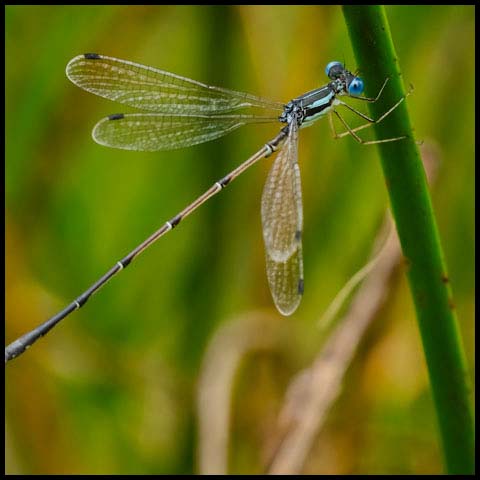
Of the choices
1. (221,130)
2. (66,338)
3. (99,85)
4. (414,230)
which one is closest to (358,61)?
(414,230)

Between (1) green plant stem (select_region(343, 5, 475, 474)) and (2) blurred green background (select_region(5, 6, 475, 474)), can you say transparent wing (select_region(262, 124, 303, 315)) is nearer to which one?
(2) blurred green background (select_region(5, 6, 475, 474))

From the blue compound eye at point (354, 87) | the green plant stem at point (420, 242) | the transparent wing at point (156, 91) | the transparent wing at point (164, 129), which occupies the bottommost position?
the green plant stem at point (420, 242)

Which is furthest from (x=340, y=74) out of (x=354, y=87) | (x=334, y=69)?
(x=354, y=87)

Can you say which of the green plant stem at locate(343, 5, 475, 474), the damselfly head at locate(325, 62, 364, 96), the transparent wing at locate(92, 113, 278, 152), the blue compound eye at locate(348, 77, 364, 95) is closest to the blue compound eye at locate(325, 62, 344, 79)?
the damselfly head at locate(325, 62, 364, 96)

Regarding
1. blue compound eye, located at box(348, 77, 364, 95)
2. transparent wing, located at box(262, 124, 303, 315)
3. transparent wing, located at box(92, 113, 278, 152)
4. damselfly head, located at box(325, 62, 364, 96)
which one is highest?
transparent wing, located at box(92, 113, 278, 152)

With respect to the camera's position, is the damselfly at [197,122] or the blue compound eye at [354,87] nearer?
the blue compound eye at [354,87]

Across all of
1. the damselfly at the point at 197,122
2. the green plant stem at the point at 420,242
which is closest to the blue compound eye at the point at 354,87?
the damselfly at the point at 197,122

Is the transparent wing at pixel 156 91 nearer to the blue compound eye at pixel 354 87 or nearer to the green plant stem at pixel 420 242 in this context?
the blue compound eye at pixel 354 87
